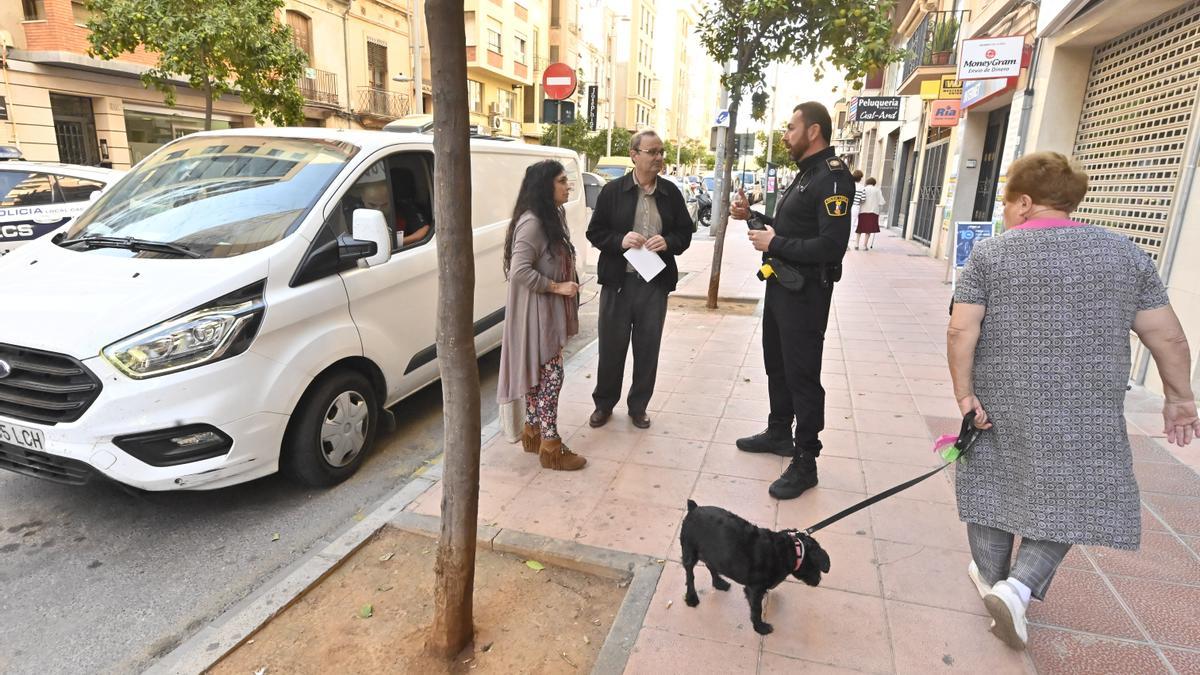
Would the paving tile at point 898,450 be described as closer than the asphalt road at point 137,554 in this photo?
No

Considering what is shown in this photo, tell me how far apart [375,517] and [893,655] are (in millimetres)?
2414

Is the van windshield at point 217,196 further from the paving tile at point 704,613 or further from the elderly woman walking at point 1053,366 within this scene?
the elderly woman walking at point 1053,366

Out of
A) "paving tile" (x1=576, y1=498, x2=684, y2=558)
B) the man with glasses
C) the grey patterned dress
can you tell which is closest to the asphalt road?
"paving tile" (x1=576, y1=498, x2=684, y2=558)

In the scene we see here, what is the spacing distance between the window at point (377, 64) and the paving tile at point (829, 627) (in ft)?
94.6

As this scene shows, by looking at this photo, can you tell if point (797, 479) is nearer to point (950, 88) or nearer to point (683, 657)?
point (683, 657)

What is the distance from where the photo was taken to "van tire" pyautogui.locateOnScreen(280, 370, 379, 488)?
355cm

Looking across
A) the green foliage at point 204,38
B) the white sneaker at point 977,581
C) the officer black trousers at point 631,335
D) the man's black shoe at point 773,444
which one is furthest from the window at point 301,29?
the white sneaker at point 977,581

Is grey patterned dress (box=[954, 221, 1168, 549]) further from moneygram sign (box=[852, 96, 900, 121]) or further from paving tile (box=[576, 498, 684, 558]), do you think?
moneygram sign (box=[852, 96, 900, 121])

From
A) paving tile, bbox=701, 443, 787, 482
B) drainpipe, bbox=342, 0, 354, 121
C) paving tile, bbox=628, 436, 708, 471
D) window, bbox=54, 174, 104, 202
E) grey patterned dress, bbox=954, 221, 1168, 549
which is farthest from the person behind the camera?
drainpipe, bbox=342, 0, 354, 121

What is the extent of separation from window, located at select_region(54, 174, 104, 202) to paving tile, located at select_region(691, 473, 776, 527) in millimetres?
8565

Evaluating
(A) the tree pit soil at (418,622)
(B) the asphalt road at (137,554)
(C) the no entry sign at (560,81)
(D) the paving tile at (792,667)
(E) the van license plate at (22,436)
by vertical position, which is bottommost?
(B) the asphalt road at (137,554)

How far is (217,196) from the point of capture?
3895 mm

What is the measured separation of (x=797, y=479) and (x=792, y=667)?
137cm

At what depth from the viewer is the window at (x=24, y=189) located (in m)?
7.53
